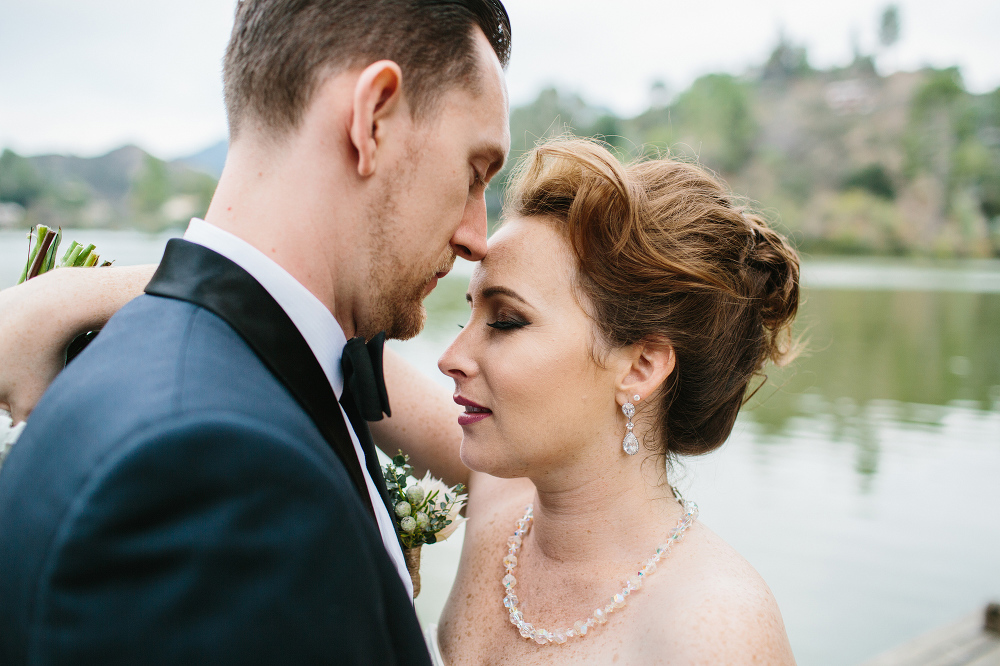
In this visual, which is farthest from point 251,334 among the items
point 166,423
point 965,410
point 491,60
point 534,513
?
point 965,410

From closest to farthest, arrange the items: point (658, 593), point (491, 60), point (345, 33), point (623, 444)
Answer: point (345, 33)
point (491, 60)
point (658, 593)
point (623, 444)

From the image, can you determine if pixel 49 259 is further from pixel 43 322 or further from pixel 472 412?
pixel 472 412

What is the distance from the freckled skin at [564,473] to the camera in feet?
6.87

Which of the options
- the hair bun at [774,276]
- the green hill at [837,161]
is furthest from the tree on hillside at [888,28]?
the hair bun at [774,276]

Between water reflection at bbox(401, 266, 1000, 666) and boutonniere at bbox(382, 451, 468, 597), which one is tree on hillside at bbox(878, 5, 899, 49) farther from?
boutonniere at bbox(382, 451, 468, 597)

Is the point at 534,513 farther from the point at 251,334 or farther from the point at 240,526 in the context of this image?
the point at 240,526

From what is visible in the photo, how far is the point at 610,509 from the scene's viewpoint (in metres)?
2.33

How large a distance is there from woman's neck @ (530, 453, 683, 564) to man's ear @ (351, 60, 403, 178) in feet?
4.06

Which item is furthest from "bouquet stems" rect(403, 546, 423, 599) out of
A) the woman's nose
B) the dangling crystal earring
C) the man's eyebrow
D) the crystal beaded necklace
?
the man's eyebrow

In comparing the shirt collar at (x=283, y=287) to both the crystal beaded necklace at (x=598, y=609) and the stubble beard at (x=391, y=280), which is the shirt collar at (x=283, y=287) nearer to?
the stubble beard at (x=391, y=280)

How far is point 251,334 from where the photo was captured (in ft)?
4.32

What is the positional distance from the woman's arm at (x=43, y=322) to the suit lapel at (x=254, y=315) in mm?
501

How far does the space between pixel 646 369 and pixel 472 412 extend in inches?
22.7

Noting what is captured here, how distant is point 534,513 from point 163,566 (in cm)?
175
